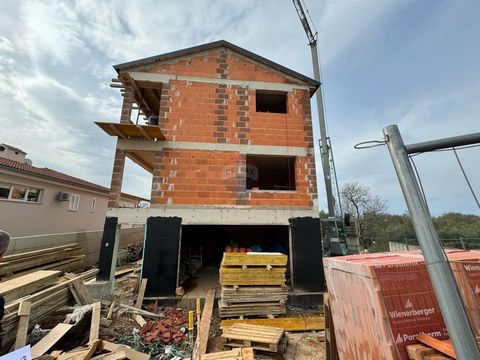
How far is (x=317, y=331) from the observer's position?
18.7 ft

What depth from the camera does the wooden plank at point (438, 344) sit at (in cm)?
173

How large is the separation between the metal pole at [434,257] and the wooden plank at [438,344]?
0.71m

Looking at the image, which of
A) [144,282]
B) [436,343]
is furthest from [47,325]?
[436,343]

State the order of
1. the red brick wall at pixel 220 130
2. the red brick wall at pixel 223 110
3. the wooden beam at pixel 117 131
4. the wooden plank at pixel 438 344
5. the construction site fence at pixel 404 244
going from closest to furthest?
1. the wooden plank at pixel 438 344
2. the wooden beam at pixel 117 131
3. the red brick wall at pixel 220 130
4. the red brick wall at pixel 223 110
5. the construction site fence at pixel 404 244

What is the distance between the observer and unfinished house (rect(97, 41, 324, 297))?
23.3 ft

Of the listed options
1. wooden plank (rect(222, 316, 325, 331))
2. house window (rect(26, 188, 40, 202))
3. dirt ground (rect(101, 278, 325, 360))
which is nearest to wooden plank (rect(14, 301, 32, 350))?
dirt ground (rect(101, 278, 325, 360))

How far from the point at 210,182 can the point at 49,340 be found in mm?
5188

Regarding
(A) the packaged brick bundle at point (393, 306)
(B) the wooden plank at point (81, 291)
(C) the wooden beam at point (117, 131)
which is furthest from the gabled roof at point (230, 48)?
(A) the packaged brick bundle at point (393, 306)

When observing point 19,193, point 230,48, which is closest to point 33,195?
point 19,193

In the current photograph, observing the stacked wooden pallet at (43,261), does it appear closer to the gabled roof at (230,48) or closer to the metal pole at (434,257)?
the gabled roof at (230,48)

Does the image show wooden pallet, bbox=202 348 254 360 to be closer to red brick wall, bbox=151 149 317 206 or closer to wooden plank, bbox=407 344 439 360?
wooden plank, bbox=407 344 439 360

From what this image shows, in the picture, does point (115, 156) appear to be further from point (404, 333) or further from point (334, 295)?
point (404, 333)

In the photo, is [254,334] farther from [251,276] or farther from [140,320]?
[140,320]

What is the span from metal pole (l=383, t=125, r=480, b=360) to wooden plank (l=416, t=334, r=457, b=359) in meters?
0.71
